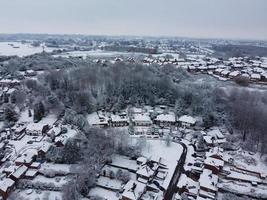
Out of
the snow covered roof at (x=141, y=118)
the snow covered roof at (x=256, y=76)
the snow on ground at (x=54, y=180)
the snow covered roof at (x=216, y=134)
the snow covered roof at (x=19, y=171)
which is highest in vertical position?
the snow covered roof at (x=256, y=76)

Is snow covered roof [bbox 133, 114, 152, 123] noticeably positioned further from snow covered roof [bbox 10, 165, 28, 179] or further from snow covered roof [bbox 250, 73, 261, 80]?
snow covered roof [bbox 250, 73, 261, 80]

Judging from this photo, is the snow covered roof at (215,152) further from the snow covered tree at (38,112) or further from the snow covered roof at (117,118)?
the snow covered tree at (38,112)

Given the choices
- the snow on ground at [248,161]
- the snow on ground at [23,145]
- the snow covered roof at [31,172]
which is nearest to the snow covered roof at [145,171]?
the snow on ground at [248,161]

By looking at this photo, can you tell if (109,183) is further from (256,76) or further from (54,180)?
(256,76)

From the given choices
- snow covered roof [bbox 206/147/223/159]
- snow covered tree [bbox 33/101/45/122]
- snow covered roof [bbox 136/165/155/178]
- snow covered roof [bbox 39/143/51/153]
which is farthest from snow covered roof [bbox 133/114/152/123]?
snow covered tree [bbox 33/101/45/122]

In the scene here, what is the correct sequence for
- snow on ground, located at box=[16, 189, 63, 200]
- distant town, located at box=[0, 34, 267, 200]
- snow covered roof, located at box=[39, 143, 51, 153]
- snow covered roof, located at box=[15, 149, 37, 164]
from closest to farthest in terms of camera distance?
snow on ground, located at box=[16, 189, 63, 200] < distant town, located at box=[0, 34, 267, 200] < snow covered roof, located at box=[15, 149, 37, 164] < snow covered roof, located at box=[39, 143, 51, 153]

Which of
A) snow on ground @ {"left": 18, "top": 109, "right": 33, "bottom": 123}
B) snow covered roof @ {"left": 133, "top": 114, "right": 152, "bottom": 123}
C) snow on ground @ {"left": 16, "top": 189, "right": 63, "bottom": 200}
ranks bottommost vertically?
snow on ground @ {"left": 16, "top": 189, "right": 63, "bottom": 200}
